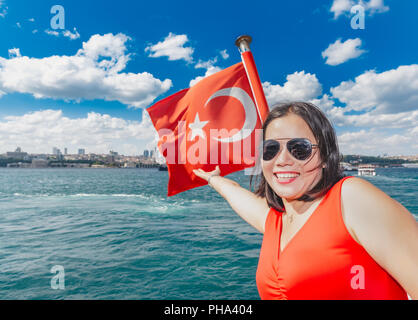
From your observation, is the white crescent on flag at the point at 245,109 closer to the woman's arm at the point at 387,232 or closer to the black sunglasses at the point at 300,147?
the black sunglasses at the point at 300,147

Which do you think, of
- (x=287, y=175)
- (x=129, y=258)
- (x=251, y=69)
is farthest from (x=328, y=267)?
(x=129, y=258)

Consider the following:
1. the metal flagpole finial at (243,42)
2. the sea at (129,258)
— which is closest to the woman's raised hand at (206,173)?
the metal flagpole finial at (243,42)

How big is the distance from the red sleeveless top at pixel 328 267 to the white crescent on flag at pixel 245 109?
193cm

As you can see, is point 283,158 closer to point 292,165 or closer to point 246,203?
point 292,165

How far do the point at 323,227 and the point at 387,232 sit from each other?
276mm

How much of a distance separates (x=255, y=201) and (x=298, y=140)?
73 cm

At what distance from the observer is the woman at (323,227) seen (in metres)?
1.15

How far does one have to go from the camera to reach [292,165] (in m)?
1.55

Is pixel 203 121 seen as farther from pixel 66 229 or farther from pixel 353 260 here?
pixel 66 229

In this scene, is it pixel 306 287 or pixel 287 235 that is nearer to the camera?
pixel 306 287

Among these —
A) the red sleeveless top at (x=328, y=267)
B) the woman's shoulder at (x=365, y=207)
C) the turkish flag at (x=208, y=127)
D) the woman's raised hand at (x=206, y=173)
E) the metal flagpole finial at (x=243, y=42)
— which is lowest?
the red sleeveless top at (x=328, y=267)

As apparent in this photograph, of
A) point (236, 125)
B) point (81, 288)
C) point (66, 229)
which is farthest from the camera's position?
point (66, 229)

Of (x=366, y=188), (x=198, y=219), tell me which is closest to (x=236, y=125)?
(x=366, y=188)

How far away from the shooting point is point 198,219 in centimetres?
1612
